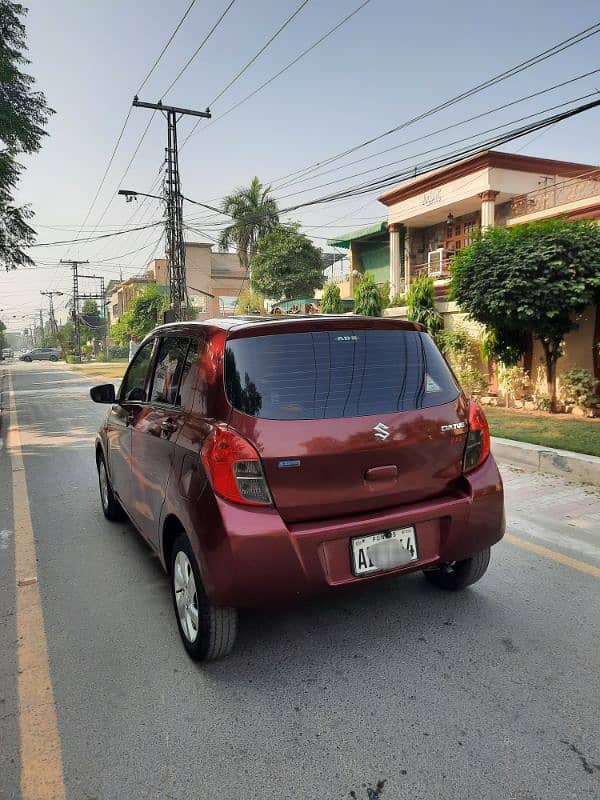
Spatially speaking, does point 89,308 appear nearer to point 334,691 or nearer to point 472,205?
point 472,205

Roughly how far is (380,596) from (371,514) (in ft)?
3.23

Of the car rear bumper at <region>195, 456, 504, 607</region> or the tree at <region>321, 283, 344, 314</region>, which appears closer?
the car rear bumper at <region>195, 456, 504, 607</region>

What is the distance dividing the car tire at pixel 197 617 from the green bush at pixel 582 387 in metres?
8.78

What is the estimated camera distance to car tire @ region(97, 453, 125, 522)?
5.04 metres

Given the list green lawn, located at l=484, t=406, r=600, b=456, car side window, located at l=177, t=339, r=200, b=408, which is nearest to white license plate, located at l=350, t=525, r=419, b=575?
car side window, located at l=177, t=339, r=200, b=408

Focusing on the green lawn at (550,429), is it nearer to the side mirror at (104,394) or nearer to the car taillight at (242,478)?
the side mirror at (104,394)

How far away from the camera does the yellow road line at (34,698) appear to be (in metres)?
2.11

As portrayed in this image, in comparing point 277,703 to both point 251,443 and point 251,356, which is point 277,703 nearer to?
point 251,443

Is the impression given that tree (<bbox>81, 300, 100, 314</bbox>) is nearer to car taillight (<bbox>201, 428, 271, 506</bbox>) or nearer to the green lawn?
the green lawn

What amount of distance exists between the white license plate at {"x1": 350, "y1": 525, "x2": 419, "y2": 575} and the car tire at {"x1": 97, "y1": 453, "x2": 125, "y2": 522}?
290 centimetres

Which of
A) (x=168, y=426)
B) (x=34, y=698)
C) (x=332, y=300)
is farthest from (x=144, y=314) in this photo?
(x=34, y=698)

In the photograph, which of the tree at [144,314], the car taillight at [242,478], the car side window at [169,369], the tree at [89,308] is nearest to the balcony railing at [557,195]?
the car side window at [169,369]

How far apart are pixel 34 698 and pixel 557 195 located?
736 inches

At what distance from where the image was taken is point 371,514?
2.77 metres
